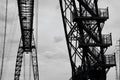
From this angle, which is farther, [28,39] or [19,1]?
[28,39]

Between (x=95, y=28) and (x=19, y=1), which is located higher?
(x=19, y=1)

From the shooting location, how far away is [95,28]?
32500mm

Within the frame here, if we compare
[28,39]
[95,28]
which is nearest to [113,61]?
[95,28]

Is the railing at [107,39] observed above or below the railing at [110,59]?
above

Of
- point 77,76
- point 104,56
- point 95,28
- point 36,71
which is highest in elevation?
point 95,28

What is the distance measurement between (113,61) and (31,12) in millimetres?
27410

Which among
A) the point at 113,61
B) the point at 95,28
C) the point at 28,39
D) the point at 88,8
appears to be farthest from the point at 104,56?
the point at 28,39

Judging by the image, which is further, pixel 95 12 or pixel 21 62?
pixel 21 62

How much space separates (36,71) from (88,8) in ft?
235

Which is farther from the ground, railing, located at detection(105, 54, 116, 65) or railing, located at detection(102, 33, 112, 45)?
railing, located at detection(102, 33, 112, 45)

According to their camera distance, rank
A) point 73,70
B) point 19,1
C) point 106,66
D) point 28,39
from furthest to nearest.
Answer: point 28,39 → point 19,1 → point 73,70 → point 106,66

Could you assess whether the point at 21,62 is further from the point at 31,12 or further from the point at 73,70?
the point at 73,70

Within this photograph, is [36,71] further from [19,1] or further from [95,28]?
[95,28]

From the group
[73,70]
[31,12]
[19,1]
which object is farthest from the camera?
[31,12]
